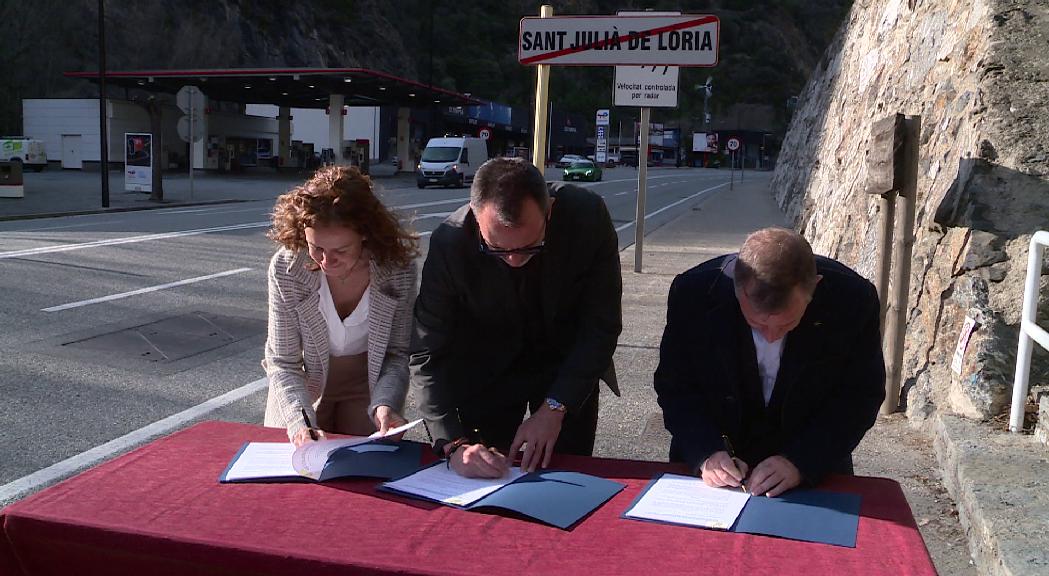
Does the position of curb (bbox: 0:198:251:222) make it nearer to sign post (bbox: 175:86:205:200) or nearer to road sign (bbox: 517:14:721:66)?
sign post (bbox: 175:86:205:200)

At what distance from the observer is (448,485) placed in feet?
9.11

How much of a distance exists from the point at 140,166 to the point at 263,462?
85.6 ft

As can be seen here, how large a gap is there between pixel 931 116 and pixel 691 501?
5597 millimetres

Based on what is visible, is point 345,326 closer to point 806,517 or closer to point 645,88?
point 806,517

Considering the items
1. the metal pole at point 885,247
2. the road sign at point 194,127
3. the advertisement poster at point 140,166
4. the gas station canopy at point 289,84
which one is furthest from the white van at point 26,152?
the metal pole at point 885,247

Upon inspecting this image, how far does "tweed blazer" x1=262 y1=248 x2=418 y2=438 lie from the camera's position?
334 cm

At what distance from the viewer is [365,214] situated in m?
3.28

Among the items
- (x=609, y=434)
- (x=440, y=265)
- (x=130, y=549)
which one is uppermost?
(x=440, y=265)

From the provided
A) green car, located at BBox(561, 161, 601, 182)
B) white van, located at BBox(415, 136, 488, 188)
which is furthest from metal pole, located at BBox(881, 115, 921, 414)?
green car, located at BBox(561, 161, 601, 182)

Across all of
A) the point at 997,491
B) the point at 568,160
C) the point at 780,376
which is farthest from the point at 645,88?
the point at 568,160

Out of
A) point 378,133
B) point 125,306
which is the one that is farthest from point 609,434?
point 378,133

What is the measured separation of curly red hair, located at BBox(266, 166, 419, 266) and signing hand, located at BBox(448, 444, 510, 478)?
2.74 feet

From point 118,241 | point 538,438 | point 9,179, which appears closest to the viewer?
point 538,438

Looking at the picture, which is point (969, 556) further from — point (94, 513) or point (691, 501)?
point (94, 513)
